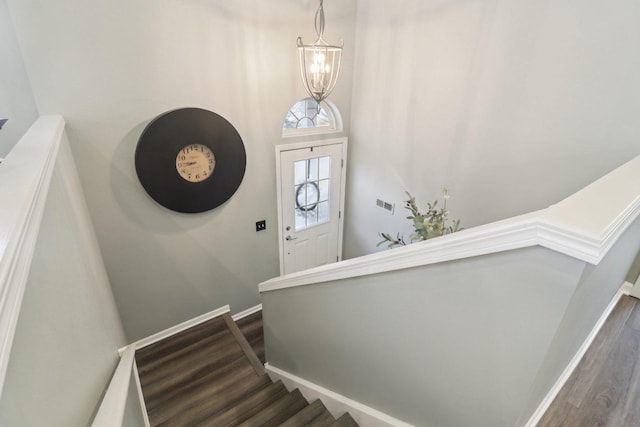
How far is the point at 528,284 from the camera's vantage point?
0.88m

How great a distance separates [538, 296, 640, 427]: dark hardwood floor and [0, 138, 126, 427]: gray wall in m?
1.82

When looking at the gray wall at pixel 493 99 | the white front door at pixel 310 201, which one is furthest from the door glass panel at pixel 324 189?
the gray wall at pixel 493 99

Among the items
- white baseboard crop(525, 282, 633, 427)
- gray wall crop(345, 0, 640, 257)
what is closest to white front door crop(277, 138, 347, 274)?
gray wall crop(345, 0, 640, 257)

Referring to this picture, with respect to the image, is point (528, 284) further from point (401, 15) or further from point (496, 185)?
point (401, 15)

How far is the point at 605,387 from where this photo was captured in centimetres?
159

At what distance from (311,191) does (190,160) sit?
1.53 meters

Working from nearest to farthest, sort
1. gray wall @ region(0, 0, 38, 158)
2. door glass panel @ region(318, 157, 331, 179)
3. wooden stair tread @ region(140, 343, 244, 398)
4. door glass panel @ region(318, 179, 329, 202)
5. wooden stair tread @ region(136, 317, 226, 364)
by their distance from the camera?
gray wall @ region(0, 0, 38, 158), wooden stair tread @ region(140, 343, 244, 398), wooden stair tread @ region(136, 317, 226, 364), door glass panel @ region(318, 157, 331, 179), door glass panel @ region(318, 179, 329, 202)

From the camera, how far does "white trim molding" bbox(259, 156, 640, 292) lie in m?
0.73

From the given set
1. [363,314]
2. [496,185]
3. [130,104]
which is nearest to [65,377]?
[363,314]

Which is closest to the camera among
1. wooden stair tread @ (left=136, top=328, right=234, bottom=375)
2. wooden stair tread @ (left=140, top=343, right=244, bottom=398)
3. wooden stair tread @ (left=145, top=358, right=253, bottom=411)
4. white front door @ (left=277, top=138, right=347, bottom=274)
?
wooden stair tread @ (left=145, top=358, right=253, bottom=411)

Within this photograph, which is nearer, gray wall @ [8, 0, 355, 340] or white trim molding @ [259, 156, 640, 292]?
white trim molding @ [259, 156, 640, 292]

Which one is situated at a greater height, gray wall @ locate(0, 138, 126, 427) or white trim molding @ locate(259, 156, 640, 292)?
white trim molding @ locate(259, 156, 640, 292)

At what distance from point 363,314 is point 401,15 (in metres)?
2.82

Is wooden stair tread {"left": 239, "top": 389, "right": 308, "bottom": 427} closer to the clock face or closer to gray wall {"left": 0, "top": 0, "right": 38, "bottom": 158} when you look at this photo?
the clock face
